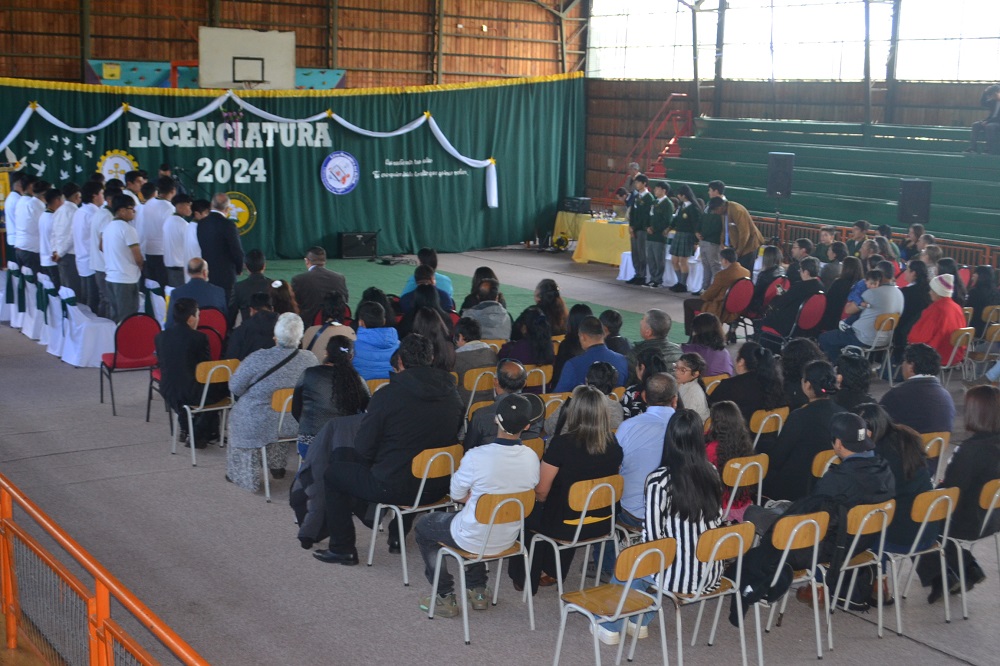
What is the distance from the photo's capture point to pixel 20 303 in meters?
11.0

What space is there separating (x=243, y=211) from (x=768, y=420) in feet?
38.9

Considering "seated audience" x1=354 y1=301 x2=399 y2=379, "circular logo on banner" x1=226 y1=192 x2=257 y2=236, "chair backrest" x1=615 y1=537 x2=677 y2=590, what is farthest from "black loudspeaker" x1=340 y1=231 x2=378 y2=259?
"chair backrest" x1=615 y1=537 x2=677 y2=590

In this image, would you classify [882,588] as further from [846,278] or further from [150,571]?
[846,278]

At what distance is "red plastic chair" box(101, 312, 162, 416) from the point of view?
319 inches

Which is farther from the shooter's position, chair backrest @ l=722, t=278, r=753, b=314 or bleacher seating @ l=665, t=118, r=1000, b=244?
bleacher seating @ l=665, t=118, r=1000, b=244

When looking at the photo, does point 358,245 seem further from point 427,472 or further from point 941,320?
point 427,472

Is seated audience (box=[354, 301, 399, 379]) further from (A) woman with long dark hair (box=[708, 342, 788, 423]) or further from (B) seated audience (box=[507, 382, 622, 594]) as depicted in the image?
(B) seated audience (box=[507, 382, 622, 594])

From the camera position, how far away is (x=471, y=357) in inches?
279

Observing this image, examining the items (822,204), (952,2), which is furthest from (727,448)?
(952,2)

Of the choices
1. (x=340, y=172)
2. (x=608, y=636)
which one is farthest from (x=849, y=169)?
(x=608, y=636)

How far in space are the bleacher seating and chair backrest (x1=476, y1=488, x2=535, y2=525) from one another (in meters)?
12.1

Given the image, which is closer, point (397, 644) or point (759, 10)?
point (397, 644)

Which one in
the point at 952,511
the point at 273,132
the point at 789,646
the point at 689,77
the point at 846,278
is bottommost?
the point at 789,646

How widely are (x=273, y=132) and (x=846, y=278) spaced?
974cm
